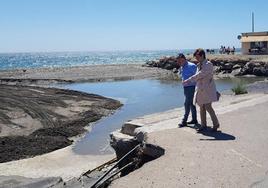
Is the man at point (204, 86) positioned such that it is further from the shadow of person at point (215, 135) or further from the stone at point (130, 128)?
the stone at point (130, 128)

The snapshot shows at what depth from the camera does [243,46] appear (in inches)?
2406

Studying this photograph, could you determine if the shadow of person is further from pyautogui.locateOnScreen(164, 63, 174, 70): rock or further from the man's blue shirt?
pyautogui.locateOnScreen(164, 63, 174, 70): rock

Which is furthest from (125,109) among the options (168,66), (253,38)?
(168,66)

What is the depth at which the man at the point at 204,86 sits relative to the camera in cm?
977

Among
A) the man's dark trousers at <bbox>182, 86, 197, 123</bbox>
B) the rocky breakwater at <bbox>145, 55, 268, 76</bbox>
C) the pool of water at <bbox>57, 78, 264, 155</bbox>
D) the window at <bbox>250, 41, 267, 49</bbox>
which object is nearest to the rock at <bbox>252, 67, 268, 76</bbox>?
the rocky breakwater at <bbox>145, 55, 268, 76</bbox>

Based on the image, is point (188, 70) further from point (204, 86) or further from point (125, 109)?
point (125, 109)

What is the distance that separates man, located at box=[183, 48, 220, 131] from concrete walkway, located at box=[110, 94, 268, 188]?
1.26ft

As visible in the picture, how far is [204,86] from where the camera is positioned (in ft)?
32.5

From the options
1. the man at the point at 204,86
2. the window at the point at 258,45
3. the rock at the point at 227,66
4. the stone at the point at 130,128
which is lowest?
the rock at the point at 227,66

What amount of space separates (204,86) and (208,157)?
2402 mm

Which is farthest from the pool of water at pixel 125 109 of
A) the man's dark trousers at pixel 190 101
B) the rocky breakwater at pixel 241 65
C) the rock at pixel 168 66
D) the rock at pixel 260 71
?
the rock at pixel 168 66

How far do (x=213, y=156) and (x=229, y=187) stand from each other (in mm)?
1476

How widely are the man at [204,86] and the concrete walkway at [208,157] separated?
15.2 inches

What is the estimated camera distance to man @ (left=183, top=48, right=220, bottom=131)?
32.1 feet
